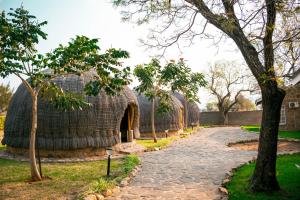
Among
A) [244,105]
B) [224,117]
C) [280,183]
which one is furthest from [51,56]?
[244,105]

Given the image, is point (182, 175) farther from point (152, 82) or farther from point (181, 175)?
point (152, 82)

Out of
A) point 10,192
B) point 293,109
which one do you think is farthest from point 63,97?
point 293,109

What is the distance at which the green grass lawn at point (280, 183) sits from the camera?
7559 mm

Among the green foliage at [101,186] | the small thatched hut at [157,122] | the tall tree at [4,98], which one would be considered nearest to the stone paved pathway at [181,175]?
the green foliage at [101,186]

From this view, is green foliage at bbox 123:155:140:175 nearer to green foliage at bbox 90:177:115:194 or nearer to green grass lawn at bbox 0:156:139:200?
green grass lawn at bbox 0:156:139:200

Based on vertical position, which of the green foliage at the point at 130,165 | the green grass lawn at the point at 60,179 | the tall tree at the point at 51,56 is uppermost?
the tall tree at the point at 51,56

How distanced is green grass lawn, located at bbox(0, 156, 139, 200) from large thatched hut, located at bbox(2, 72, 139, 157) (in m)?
1.75

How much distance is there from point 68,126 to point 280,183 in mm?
9750

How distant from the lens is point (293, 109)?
2686 cm

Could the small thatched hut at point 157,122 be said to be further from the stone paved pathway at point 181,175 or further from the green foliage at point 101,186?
the green foliage at point 101,186

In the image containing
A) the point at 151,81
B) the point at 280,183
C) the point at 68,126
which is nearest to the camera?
the point at 280,183

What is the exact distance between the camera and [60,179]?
10312 millimetres

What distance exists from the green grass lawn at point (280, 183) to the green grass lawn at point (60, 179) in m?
3.31

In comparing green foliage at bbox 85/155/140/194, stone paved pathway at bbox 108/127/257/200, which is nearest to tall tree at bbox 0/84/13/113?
stone paved pathway at bbox 108/127/257/200
